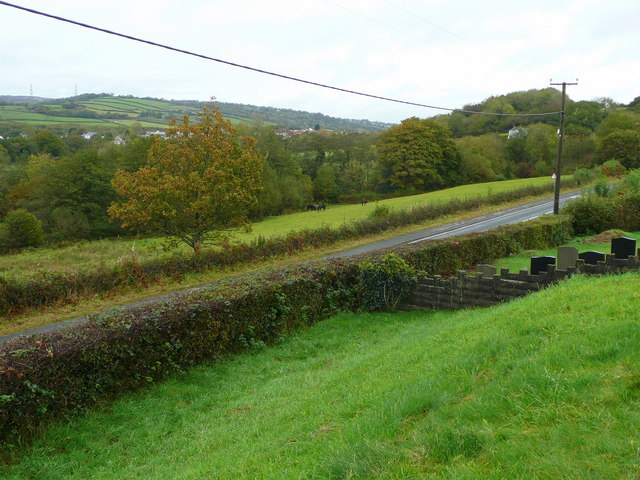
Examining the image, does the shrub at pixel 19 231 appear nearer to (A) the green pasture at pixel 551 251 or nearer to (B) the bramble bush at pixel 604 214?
(A) the green pasture at pixel 551 251

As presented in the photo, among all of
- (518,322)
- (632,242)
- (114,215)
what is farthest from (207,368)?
(114,215)

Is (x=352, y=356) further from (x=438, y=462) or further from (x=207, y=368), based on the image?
(x=438, y=462)

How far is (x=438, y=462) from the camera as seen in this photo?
3.78 metres

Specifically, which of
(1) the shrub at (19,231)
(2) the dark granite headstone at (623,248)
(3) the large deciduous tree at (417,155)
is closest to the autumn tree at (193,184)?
(2) the dark granite headstone at (623,248)

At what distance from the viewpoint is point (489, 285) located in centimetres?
1205

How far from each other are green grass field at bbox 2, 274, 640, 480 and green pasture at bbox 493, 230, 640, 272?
9171 millimetres

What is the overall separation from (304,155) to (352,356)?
8060cm

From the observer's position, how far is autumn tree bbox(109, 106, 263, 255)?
875 inches

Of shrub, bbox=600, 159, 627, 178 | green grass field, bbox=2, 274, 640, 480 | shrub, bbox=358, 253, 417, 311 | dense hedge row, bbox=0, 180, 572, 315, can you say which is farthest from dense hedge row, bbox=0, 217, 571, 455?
shrub, bbox=600, 159, 627, 178

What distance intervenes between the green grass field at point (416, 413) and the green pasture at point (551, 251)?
9.17m

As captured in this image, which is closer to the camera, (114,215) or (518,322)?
(518,322)

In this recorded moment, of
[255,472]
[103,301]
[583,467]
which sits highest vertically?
[583,467]

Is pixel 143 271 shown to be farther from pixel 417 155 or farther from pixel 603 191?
pixel 417 155

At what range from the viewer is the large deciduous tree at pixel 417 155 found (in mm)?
73375
